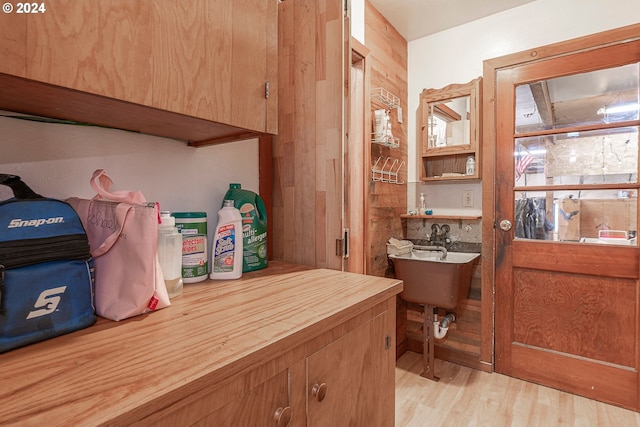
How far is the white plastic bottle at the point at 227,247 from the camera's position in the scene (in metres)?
1.01

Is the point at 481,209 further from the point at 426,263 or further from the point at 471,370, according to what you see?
the point at 471,370

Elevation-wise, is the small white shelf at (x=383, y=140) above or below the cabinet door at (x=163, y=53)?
above

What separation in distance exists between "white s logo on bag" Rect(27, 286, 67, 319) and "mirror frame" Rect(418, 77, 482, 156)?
246 centimetres

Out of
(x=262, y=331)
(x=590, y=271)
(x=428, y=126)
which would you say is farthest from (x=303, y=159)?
(x=590, y=271)

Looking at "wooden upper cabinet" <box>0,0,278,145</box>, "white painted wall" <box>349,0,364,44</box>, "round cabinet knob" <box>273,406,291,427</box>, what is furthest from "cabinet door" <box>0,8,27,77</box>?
"white painted wall" <box>349,0,364,44</box>

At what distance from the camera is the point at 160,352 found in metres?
0.54

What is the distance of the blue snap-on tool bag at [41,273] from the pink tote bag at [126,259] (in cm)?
5

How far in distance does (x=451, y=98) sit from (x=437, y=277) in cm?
136

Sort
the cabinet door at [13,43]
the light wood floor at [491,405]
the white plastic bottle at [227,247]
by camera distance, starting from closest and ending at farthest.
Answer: the cabinet door at [13,43]
the white plastic bottle at [227,247]
the light wood floor at [491,405]

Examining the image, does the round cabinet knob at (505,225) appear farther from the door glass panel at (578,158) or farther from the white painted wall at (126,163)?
the white painted wall at (126,163)

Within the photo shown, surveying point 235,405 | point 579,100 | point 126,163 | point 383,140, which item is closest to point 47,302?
point 235,405

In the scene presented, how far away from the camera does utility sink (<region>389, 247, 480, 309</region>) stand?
2.16 metres

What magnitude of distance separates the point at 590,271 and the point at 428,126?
144 cm

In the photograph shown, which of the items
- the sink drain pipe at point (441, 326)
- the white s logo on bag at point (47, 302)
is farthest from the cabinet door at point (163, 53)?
the sink drain pipe at point (441, 326)
